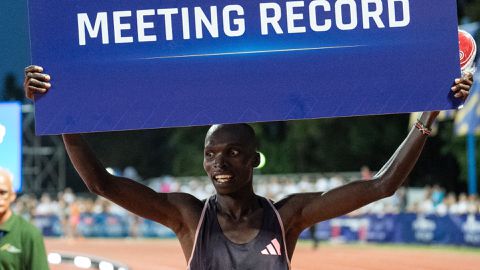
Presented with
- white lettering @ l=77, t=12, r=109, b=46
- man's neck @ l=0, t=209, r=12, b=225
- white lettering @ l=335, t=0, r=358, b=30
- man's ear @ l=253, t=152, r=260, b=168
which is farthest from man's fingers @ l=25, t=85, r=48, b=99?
white lettering @ l=335, t=0, r=358, b=30

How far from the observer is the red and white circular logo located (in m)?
4.50

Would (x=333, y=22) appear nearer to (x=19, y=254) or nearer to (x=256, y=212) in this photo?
(x=256, y=212)

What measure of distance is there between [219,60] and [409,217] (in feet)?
72.7

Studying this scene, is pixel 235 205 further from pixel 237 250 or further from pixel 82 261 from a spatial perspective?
pixel 82 261

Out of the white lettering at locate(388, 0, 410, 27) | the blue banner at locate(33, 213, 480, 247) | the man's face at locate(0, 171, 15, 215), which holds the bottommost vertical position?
the blue banner at locate(33, 213, 480, 247)

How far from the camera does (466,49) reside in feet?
14.9

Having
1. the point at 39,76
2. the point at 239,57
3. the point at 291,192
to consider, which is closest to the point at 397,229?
the point at 291,192

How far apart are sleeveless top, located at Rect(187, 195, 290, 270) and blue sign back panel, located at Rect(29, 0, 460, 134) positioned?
468 millimetres

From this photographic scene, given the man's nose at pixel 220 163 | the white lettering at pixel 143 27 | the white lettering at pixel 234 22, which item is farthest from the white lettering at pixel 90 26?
the man's nose at pixel 220 163

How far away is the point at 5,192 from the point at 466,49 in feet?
7.94

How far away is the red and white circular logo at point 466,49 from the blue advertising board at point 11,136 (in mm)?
4285

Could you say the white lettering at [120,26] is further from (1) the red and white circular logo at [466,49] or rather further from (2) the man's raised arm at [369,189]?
(1) the red and white circular logo at [466,49]

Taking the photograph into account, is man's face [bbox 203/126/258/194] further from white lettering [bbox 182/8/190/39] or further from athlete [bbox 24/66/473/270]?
white lettering [bbox 182/8/190/39]

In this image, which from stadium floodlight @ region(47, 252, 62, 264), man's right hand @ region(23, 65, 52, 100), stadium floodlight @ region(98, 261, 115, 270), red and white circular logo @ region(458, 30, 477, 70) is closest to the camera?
man's right hand @ region(23, 65, 52, 100)
